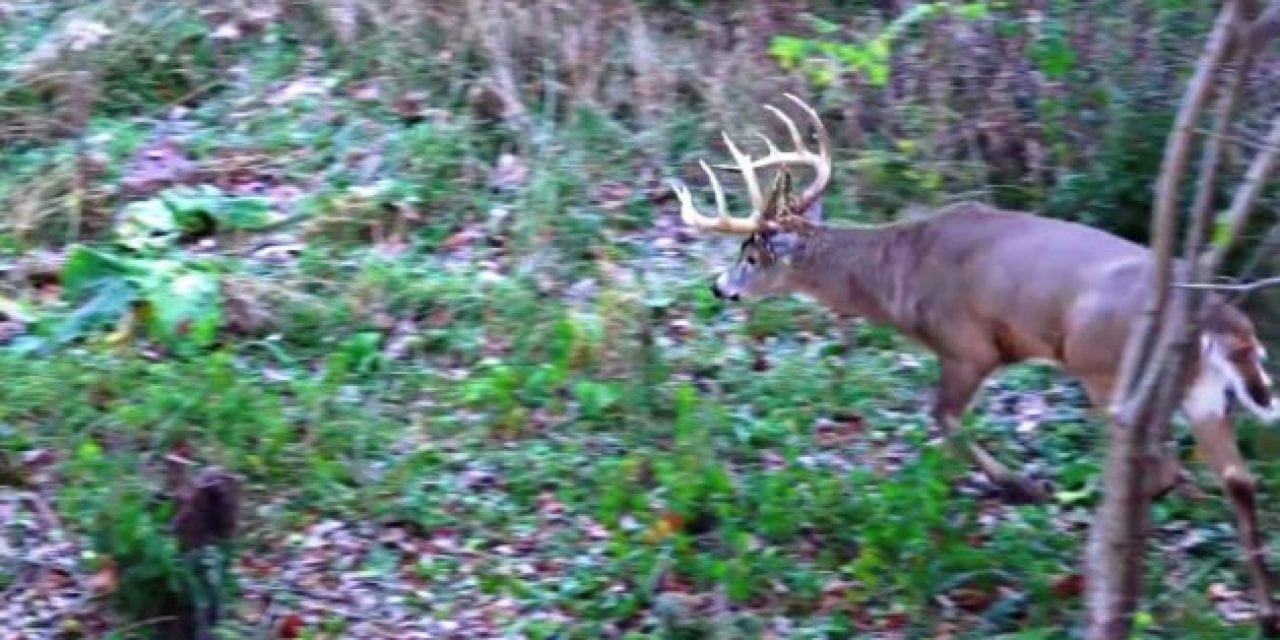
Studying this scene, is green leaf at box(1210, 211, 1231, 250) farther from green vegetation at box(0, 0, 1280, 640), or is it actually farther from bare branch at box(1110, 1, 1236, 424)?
green vegetation at box(0, 0, 1280, 640)

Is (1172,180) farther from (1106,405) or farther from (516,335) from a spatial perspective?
(516,335)

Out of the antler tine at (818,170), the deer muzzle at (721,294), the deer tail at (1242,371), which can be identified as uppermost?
the antler tine at (818,170)

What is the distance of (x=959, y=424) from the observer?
28.4ft

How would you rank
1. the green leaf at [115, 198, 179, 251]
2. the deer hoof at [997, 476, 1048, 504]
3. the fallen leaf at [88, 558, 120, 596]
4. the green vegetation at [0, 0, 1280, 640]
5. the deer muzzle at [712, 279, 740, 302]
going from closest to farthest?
the fallen leaf at [88, 558, 120, 596] → the green vegetation at [0, 0, 1280, 640] → the deer hoof at [997, 476, 1048, 504] → the deer muzzle at [712, 279, 740, 302] → the green leaf at [115, 198, 179, 251]

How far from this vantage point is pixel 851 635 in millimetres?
7707

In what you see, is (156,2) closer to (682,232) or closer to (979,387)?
(682,232)

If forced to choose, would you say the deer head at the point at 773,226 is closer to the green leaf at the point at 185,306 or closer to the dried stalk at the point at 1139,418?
the green leaf at the point at 185,306

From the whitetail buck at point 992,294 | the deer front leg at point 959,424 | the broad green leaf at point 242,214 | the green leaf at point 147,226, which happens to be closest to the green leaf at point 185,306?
the green leaf at point 147,226

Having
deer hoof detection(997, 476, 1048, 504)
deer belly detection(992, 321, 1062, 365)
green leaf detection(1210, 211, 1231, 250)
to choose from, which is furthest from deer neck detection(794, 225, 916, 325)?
green leaf detection(1210, 211, 1231, 250)

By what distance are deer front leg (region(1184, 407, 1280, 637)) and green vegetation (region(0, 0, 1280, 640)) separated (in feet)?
0.63

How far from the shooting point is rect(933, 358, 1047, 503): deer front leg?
845cm

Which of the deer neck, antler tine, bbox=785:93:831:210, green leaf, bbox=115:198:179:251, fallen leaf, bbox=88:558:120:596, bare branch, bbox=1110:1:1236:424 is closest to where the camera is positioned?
bare branch, bbox=1110:1:1236:424

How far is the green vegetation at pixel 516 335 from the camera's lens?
7992mm

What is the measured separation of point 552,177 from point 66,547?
12.1 feet
